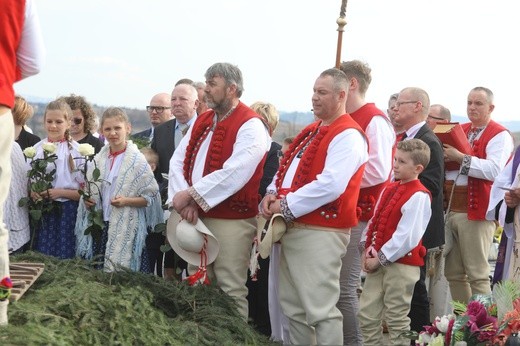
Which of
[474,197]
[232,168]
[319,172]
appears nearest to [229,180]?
[232,168]

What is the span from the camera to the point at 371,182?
6680mm

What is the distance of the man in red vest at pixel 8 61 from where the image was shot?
4.26 meters

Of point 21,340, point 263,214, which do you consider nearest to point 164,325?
point 21,340

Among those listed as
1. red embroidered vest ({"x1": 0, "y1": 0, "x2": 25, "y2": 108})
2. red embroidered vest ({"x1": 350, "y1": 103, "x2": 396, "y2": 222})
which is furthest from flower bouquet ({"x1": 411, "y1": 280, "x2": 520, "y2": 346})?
red embroidered vest ({"x1": 0, "y1": 0, "x2": 25, "y2": 108})

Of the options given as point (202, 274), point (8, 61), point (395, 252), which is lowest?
point (202, 274)

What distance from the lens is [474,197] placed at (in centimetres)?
812

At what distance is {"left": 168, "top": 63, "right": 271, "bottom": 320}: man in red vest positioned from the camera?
6289mm

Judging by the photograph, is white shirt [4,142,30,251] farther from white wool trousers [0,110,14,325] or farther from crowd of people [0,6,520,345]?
white wool trousers [0,110,14,325]

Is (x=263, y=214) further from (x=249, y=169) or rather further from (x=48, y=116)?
(x=48, y=116)

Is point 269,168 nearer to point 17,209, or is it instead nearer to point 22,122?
point 17,209

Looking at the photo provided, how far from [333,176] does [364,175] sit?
850 mm

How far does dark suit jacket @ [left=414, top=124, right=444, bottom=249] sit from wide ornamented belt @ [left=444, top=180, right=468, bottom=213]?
88 centimetres

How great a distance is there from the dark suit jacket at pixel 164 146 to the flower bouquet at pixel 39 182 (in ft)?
3.15

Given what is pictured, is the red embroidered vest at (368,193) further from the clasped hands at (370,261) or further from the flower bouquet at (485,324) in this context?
the flower bouquet at (485,324)
